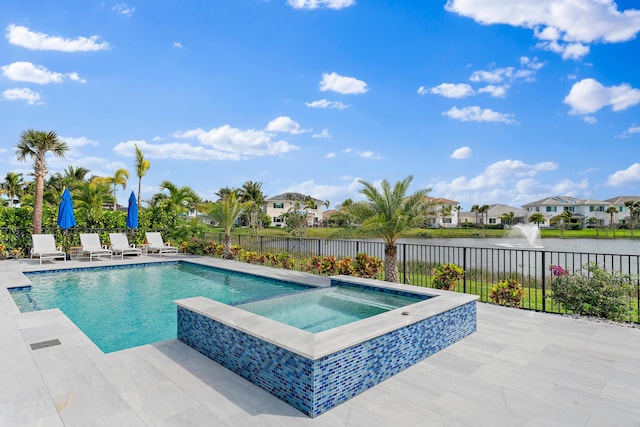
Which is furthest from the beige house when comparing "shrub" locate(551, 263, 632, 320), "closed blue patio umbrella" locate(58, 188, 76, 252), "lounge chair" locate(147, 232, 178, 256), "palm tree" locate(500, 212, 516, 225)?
"closed blue patio umbrella" locate(58, 188, 76, 252)

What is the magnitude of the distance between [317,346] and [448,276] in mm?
5231

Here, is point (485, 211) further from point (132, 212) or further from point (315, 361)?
point (315, 361)

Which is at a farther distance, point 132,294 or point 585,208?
point 585,208

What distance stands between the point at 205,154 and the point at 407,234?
1062 inches

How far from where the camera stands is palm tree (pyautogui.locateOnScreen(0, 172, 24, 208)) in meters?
38.9

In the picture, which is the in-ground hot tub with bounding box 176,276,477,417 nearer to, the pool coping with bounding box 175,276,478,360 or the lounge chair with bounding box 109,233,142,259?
the pool coping with bounding box 175,276,478,360

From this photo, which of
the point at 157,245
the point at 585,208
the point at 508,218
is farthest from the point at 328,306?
the point at 585,208

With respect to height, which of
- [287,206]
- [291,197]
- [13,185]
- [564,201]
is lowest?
[287,206]

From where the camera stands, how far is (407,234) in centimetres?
818

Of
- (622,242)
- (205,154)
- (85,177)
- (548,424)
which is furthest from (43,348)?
(622,242)

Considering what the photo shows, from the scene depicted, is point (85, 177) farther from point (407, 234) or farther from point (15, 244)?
point (407, 234)

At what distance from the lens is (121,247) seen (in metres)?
13.6

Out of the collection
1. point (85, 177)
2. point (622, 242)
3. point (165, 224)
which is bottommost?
point (622, 242)

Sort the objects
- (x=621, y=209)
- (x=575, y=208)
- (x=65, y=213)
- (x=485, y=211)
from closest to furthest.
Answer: (x=65, y=213)
(x=621, y=209)
(x=575, y=208)
(x=485, y=211)
